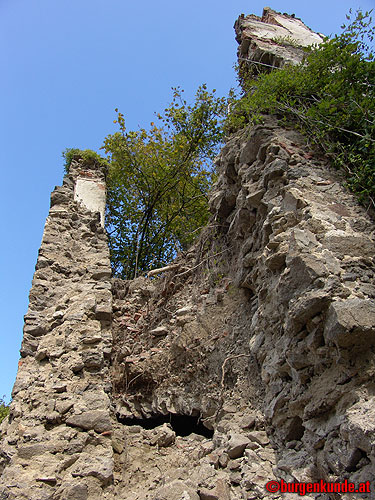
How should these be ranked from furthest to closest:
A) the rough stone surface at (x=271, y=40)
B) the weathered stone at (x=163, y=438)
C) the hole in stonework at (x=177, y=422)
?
the rough stone surface at (x=271, y=40) → the hole in stonework at (x=177, y=422) → the weathered stone at (x=163, y=438)

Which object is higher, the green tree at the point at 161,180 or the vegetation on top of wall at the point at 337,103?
the green tree at the point at 161,180

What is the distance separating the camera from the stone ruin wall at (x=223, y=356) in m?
2.41

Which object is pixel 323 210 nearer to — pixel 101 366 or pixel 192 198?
pixel 101 366

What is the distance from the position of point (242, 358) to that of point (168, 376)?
40.0 inches

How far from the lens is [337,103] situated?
13.3 feet

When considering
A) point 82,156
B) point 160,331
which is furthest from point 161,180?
point 160,331

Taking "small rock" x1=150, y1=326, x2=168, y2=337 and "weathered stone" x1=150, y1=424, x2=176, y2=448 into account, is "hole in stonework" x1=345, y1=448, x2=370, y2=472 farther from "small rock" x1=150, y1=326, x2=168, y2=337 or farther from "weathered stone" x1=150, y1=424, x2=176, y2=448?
"small rock" x1=150, y1=326, x2=168, y2=337

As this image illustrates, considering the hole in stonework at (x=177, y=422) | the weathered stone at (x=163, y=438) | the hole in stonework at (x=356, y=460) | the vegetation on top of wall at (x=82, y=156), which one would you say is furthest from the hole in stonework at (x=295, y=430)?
the vegetation on top of wall at (x=82, y=156)

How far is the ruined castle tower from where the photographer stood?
2939mm

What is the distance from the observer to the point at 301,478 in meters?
2.28

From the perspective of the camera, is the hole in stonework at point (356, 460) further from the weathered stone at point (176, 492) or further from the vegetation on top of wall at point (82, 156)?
the vegetation on top of wall at point (82, 156)

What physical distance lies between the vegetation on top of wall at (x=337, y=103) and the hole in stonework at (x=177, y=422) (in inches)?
103

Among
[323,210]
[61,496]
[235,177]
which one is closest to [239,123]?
[235,177]

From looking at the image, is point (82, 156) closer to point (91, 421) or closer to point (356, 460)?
point (91, 421)
